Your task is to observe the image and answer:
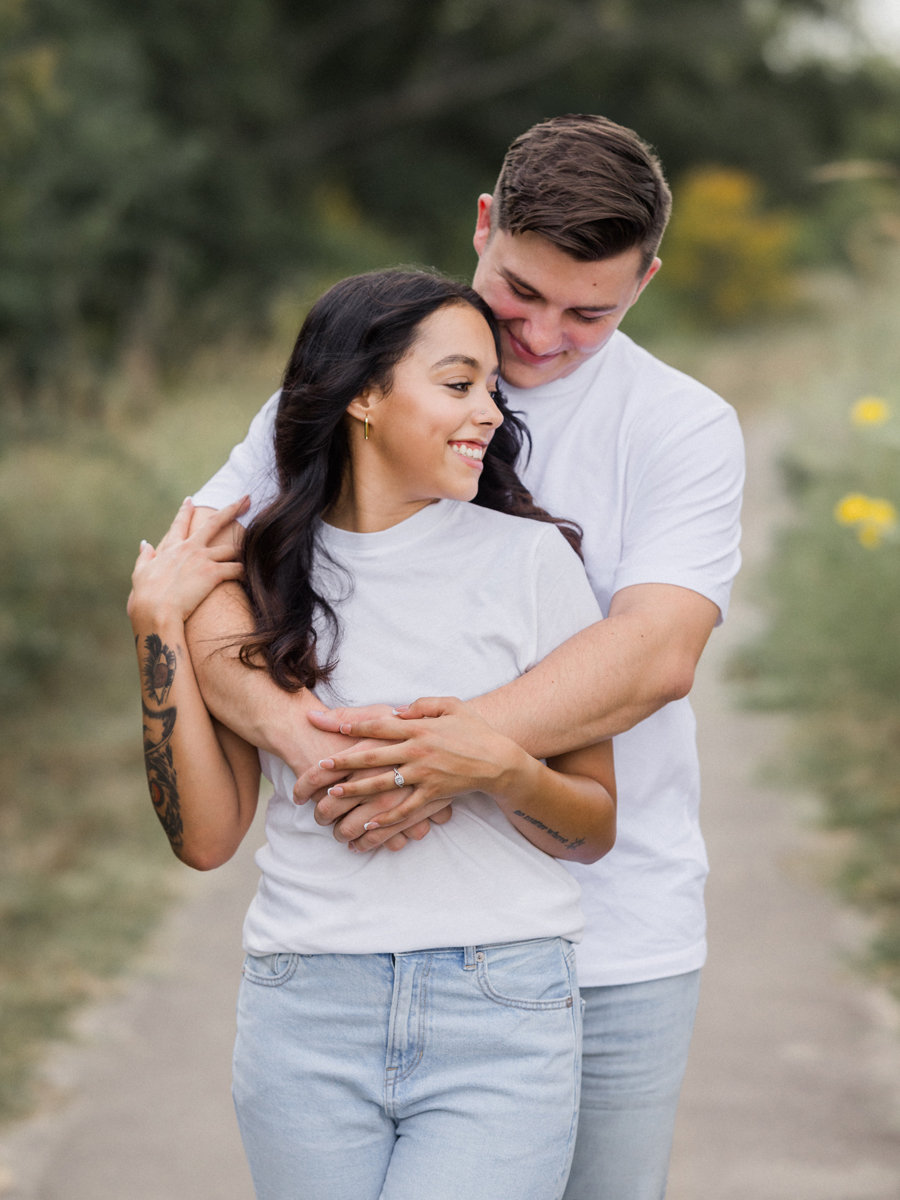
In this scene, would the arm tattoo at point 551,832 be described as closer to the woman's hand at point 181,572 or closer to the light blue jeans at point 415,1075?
the light blue jeans at point 415,1075

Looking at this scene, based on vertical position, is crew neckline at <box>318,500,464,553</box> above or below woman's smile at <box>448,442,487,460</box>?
below

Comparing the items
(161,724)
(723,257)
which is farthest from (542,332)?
(723,257)

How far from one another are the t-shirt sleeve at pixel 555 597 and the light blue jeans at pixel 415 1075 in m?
0.40

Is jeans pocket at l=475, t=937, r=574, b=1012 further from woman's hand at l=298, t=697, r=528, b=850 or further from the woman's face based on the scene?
the woman's face

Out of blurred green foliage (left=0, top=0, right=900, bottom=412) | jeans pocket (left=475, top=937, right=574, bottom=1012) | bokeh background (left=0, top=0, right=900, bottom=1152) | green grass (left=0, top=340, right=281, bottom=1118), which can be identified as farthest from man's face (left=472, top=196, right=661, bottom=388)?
blurred green foliage (left=0, top=0, right=900, bottom=412)

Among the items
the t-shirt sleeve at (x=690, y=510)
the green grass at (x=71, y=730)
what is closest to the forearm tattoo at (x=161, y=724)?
the t-shirt sleeve at (x=690, y=510)

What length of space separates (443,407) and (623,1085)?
101 centimetres

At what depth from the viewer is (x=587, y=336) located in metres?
1.89

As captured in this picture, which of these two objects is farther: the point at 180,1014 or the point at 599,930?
the point at 180,1014

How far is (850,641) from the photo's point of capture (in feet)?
19.6

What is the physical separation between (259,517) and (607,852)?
67 centimetres

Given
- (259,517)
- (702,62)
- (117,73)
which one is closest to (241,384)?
(117,73)

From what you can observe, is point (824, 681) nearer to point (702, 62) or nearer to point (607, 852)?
point (607, 852)

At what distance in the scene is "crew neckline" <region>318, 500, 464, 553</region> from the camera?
70.4 inches
